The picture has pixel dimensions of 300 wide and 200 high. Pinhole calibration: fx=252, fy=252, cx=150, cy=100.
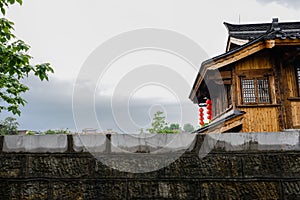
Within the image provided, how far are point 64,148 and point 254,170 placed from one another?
1696 millimetres

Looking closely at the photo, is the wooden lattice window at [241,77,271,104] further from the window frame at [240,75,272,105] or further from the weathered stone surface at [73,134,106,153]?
the weathered stone surface at [73,134,106,153]

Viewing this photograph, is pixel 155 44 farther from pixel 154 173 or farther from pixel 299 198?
pixel 299 198

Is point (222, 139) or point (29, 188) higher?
point (222, 139)

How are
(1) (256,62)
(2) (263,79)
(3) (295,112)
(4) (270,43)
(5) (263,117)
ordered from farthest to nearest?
(1) (256,62)
(2) (263,79)
(5) (263,117)
(3) (295,112)
(4) (270,43)

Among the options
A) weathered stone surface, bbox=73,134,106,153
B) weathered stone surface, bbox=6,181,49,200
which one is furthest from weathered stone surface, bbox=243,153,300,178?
weathered stone surface, bbox=6,181,49,200

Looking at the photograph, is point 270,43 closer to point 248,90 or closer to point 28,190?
point 248,90

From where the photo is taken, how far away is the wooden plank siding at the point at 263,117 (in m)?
8.12

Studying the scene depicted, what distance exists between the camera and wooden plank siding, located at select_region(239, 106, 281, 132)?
26.6ft

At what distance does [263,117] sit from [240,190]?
6691mm

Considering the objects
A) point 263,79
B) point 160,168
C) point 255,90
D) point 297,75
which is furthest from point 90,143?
point 297,75

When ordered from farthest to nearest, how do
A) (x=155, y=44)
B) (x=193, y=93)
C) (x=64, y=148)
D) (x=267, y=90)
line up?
(x=193, y=93) → (x=267, y=90) → (x=155, y=44) → (x=64, y=148)

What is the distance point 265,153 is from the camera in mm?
2205

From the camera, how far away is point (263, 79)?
854 centimetres

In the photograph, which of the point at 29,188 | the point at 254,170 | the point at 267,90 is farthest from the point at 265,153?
the point at 267,90
